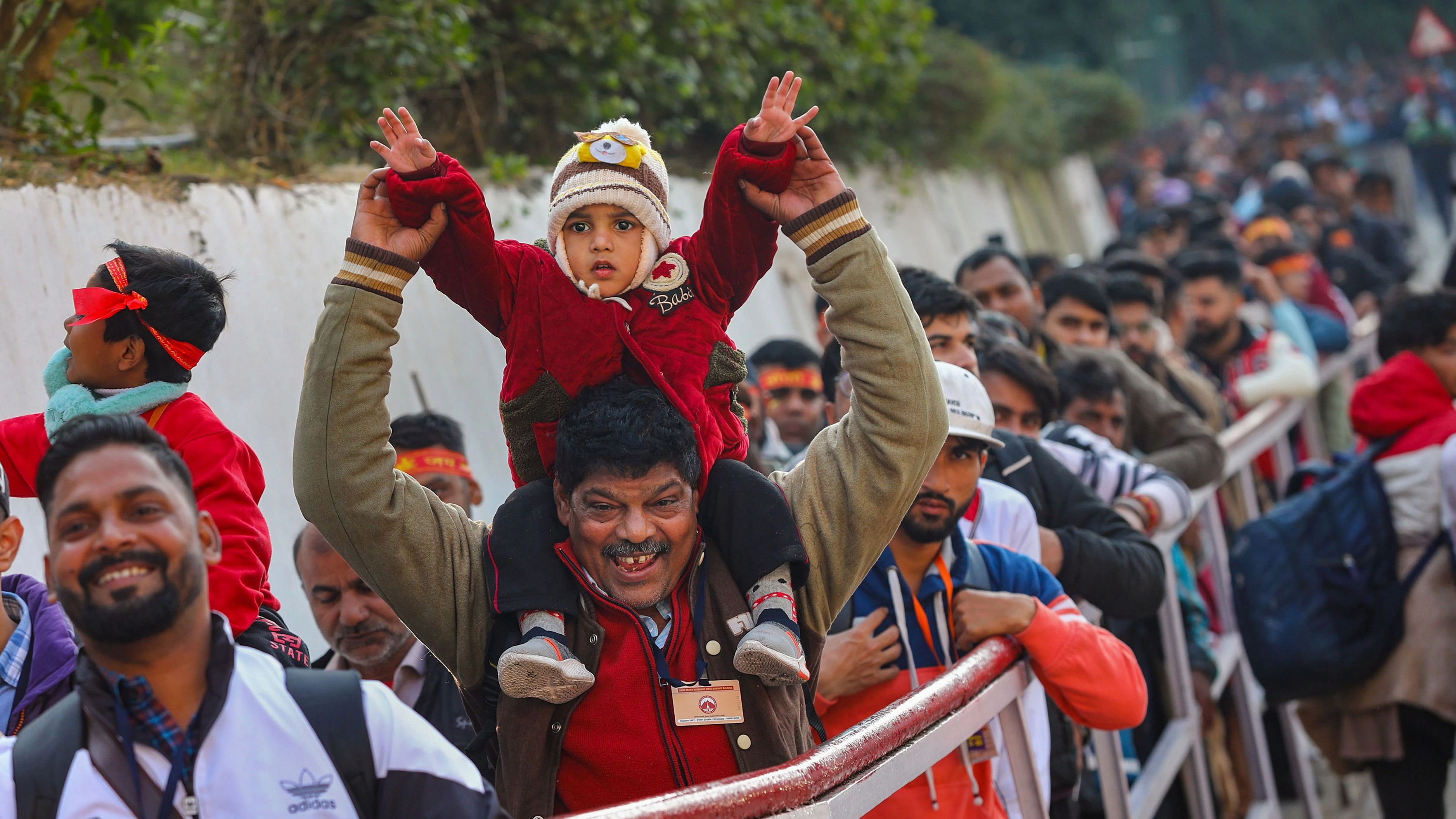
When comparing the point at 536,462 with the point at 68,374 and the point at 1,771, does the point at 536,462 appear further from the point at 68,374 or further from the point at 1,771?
Answer: the point at 1,771

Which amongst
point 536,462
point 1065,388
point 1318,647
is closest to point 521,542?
point 536,462

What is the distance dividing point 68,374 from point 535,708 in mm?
1278

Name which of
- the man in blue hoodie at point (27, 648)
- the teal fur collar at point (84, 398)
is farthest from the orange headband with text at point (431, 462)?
the man in blue hoodie at point (27, 648)

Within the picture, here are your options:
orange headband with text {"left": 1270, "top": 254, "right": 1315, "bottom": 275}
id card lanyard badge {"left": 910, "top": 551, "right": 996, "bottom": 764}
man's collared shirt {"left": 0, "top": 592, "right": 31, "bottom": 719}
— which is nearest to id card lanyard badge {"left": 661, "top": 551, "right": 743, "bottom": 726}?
id card lanyard badge {"left": 910, "top": 551, "right": 996, "bottom": 764}

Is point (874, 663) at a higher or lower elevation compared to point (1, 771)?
lower

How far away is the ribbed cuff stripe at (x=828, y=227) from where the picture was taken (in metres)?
2.65

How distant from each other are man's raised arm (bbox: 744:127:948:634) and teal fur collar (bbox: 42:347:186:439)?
1.30 m

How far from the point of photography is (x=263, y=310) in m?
4.75

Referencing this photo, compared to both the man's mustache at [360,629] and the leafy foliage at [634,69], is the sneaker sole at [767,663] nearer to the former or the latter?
the man's mustache at [360,629]

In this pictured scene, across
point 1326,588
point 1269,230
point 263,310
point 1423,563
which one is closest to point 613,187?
point 263,310

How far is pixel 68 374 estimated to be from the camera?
296cm

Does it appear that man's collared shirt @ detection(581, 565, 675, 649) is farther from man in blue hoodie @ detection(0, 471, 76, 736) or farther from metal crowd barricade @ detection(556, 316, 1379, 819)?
man in blue hoodie @ detection(0, 471, 76, 736)

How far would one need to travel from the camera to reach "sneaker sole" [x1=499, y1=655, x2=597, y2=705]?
2438 millimetres

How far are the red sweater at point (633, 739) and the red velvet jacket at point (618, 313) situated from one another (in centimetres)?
39
